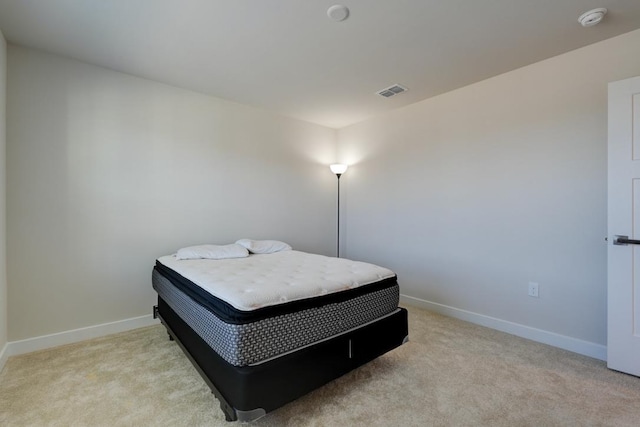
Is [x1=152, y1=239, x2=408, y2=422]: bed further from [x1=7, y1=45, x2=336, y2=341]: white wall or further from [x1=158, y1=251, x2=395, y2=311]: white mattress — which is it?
[x1=7, y1=45, x2=336, y2=341]: white wall

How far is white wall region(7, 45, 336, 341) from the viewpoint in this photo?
2.31m

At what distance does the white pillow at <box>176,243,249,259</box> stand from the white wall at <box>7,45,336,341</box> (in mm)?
475

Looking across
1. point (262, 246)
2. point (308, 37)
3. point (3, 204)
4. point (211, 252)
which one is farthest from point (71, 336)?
point (308, 37)

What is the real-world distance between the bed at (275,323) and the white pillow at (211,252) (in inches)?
7.6

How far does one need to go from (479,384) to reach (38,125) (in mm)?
3805

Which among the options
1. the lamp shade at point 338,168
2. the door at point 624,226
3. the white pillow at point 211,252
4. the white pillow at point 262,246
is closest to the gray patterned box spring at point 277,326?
the white pillow at point 211,252

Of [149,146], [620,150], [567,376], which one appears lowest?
[567,376]

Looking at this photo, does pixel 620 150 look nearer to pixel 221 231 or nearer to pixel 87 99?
pixel 221 231

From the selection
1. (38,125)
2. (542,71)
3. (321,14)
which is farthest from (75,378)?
(542,71)

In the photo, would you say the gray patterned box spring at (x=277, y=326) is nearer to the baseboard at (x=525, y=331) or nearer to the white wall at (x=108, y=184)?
the white wall at (x=108, y=184)

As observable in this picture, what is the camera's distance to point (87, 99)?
2541 mm

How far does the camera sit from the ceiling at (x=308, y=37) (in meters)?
1.85

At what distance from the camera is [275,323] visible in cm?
148

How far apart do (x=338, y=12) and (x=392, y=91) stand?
141cm
